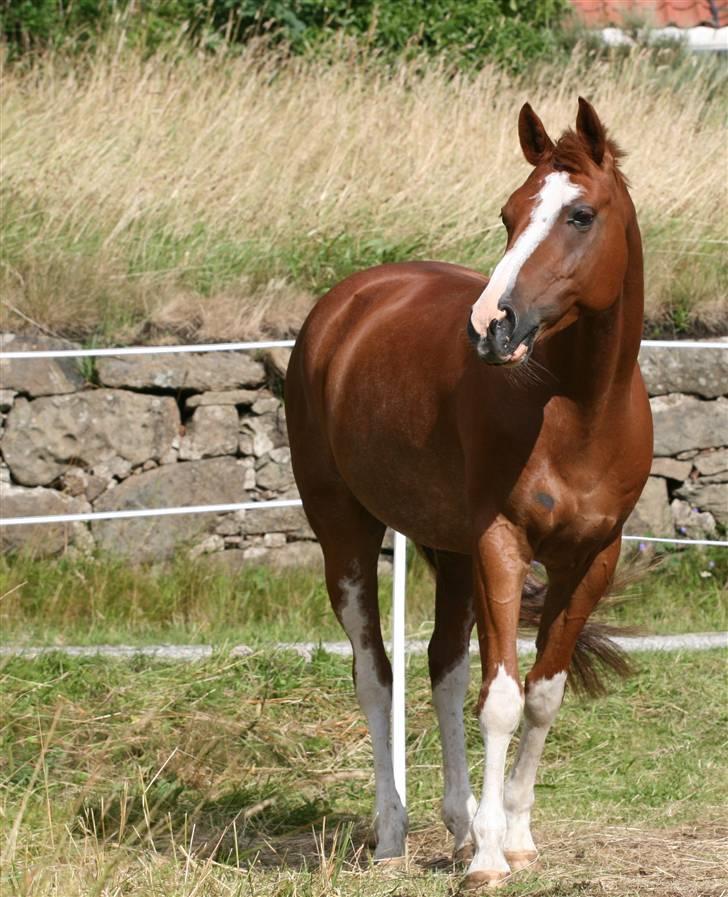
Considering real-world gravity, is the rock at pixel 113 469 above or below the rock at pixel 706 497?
below

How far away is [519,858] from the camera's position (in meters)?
3.93

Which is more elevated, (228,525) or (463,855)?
(463,855)

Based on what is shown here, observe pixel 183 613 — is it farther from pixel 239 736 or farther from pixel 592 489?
pixel 592 489

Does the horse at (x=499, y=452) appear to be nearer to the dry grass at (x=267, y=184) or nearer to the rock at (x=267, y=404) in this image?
the rock at (x=267, y=404)

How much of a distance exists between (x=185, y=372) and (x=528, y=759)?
376cm

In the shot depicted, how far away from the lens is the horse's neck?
11.9ft

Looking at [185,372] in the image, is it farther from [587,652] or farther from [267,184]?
[587,652]

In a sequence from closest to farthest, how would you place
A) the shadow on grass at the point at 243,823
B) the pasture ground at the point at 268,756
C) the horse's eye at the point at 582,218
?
the horse's eye at the point at 582,218 → the pasture ground at the point at 268,756 → the shadow on grass at the point at 243,823

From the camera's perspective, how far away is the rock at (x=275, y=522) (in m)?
7.36

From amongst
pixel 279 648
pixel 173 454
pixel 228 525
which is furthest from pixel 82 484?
pixel 279 648

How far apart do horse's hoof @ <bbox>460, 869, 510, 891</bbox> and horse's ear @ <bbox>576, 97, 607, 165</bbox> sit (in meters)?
1.71

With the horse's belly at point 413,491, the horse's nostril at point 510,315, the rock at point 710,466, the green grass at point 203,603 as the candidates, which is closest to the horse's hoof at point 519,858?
the horse's belly at point 413,491

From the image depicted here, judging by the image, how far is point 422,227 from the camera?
28.2 feet

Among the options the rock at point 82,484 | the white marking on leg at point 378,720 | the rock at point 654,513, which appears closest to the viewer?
the white marking on leg at point 378,720
